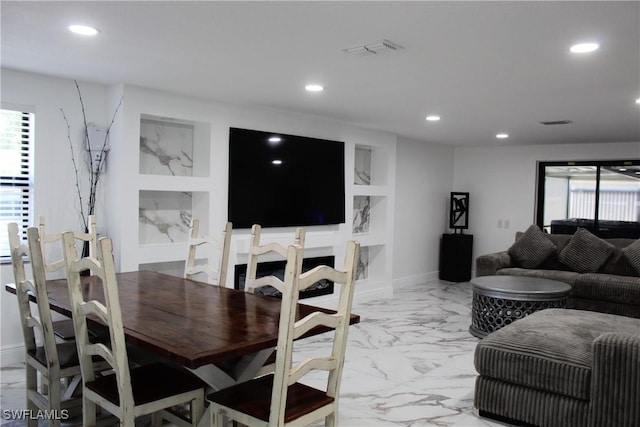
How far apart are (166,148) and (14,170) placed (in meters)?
1.32

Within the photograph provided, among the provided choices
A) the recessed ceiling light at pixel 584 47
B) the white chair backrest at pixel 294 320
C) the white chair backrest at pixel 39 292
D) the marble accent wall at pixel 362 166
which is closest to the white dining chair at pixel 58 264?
the white chair backrest at pixel 39 292

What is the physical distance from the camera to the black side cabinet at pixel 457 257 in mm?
8250

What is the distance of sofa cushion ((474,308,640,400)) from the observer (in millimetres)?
2844

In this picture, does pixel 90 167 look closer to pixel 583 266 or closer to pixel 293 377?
pixel 293 377

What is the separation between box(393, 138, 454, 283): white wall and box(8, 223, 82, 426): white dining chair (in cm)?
555

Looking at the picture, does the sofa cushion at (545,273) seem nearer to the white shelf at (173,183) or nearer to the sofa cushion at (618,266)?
the sofa cushion at (618,266)

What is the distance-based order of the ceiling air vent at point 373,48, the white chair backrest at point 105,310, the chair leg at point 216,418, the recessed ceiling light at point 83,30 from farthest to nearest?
the ceiling air vent at point 373,48
the recessed ceiling light at point 83,30
the chair leg at point 216,418
the white chair backrest at point 105,310

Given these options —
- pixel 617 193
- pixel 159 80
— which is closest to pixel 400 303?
pixel 617 193

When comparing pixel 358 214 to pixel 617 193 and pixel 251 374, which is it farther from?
pixel 251 374

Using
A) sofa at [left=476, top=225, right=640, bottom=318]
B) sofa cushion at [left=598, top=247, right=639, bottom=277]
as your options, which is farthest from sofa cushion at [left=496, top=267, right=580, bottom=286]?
sofa cushion at [left=598, top=247, right=639, bottom=277]

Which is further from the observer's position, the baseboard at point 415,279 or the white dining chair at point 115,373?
the baseboard at point 415,279

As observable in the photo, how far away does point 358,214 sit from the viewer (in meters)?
7.09

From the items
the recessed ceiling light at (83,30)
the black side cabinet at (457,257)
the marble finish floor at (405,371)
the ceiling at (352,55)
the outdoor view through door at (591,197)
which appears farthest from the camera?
the black side cabinet at (457,257)

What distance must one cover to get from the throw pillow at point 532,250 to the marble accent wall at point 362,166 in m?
2.14
